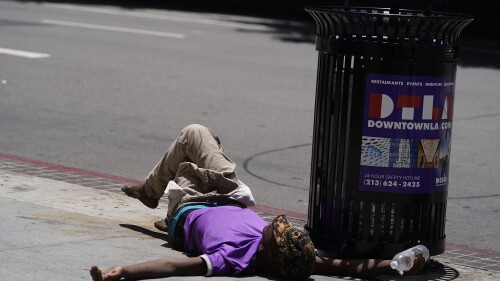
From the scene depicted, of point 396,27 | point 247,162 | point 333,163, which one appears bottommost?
point 247,162

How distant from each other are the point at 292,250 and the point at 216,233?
516mm

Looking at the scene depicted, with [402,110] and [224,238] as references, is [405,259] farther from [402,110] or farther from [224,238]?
[224,238]

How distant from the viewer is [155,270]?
5.56 metres

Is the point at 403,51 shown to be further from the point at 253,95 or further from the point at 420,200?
the point at 253,95

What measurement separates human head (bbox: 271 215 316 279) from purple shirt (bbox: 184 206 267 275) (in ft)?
0.69

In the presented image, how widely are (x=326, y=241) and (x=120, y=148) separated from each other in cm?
451

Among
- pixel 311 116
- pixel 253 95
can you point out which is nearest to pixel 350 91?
pixel 311 116

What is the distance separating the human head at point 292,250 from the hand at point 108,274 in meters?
0.93

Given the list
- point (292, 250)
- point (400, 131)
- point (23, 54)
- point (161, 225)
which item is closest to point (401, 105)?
point (400, 131)

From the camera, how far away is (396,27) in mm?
6055

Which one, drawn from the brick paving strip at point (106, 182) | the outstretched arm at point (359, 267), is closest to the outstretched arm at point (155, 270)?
the outstretched arm at point (359, 267)

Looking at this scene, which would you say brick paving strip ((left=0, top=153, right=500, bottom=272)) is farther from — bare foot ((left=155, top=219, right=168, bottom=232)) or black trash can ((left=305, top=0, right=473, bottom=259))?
bare foot ((left=155, top=219, right=168, bottom=232))

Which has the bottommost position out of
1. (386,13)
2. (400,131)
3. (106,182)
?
(106,182)

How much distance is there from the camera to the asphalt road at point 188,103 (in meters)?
9.48
